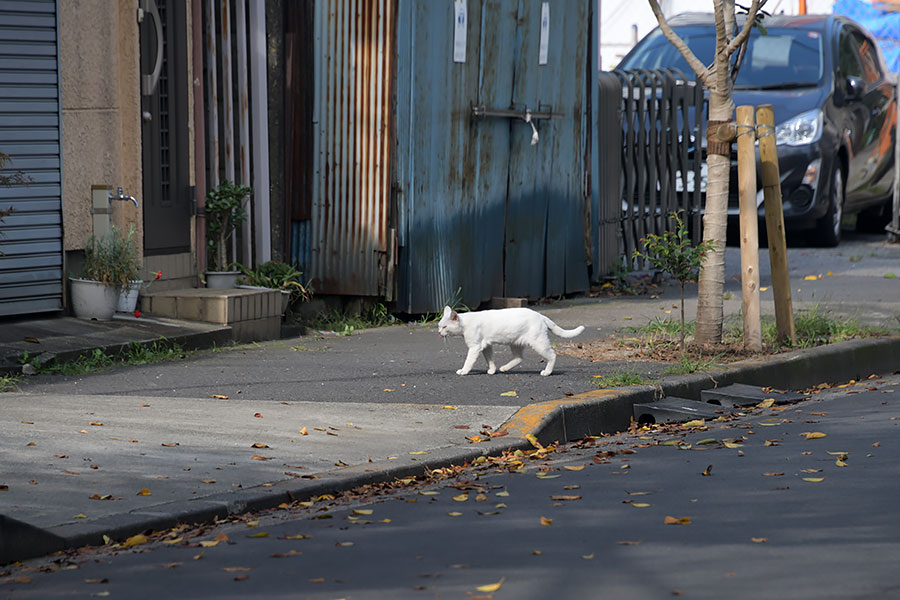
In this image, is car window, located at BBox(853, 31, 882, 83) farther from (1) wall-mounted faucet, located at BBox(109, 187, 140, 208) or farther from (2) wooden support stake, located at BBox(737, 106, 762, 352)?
(1) wall-mounted faucet, located at BBox(109, 187, 140, 208)

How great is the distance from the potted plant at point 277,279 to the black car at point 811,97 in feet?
20.8

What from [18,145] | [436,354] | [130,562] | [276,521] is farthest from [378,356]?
[130,562]

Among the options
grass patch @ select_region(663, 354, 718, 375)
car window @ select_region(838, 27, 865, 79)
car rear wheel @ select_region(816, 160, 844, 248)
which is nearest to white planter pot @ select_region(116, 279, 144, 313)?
grass patch @ select_region(663, 354, 718, 375)

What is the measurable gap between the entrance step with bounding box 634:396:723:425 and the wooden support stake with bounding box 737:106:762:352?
1.45 m

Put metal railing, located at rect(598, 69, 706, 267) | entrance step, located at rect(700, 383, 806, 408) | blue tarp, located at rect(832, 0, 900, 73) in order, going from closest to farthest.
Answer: entrance step, located at rect(700, 383, 806, 408)
metal railing, located at rect(598, 69, 706, 267)
blue tarp, located at rect(832, 0, 900, 73)

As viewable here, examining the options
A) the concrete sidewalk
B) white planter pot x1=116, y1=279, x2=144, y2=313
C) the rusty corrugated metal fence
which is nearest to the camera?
the concrete sidewalk

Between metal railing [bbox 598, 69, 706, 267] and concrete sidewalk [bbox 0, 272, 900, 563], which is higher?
metal railing [bbox 598, 69, 706, 267]

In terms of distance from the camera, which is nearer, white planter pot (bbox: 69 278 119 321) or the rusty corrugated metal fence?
white planter pot (bbox: 69 278 119 321)

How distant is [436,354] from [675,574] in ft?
16.6

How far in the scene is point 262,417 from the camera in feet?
22.9

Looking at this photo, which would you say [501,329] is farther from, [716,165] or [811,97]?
[811,97]

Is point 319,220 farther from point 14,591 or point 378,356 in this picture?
point 14,591

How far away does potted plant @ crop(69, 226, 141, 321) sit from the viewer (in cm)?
952

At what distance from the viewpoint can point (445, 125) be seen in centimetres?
1109
